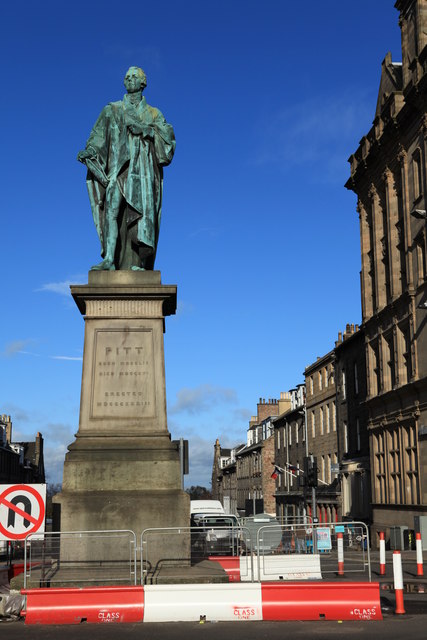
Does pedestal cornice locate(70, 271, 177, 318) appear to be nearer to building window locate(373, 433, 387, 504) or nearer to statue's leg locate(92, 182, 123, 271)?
statue's leg locate(92, 182, 123, 271)

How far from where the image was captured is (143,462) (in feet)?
42.3

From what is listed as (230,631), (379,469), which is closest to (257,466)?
(379,469)

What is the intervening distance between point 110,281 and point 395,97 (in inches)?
1208

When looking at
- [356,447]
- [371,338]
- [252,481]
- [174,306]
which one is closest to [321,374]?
[356,447]

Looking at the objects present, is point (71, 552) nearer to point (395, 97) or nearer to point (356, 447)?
point (395, 97)

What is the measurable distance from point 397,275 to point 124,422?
98.8 ft

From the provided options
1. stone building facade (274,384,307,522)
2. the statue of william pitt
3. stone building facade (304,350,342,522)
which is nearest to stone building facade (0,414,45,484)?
stone building facade (274,384,307,522)

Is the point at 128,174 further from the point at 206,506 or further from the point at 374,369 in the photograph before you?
the point at 374,369

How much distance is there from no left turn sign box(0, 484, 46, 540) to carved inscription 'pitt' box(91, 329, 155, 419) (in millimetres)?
1759

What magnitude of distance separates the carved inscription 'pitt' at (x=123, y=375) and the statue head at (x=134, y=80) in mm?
4737

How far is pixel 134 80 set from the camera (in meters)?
15.2

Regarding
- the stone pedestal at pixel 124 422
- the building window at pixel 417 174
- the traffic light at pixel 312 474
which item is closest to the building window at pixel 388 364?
the building window at pixel 417 174

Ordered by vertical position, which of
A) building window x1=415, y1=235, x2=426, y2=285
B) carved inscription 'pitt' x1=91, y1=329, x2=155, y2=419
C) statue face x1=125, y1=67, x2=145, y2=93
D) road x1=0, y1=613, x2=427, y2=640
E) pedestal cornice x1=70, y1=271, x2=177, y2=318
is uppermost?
building window x1=415, y1=235, x2=426, y2=285

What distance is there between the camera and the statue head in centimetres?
1516
